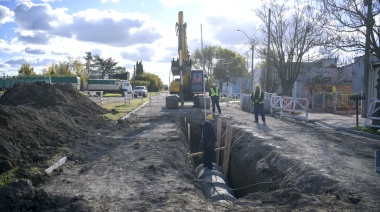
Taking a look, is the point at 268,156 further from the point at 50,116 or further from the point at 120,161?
the point at 50,116

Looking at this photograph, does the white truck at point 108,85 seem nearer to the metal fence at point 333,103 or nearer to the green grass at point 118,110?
the green grass at point 118,110

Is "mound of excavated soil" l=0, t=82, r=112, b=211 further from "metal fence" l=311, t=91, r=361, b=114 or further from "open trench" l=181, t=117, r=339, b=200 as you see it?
"metal fence" l=311, t=91, r=361, b=114

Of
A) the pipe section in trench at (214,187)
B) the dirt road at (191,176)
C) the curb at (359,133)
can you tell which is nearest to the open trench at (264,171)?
the dirt road at (191,176)

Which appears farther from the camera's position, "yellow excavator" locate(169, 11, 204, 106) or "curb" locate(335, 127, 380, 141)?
"yellow excavator" locate(169, 11, 204, 106)

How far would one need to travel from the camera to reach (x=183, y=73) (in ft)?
86.4

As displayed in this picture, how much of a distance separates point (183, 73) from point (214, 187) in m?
18.1

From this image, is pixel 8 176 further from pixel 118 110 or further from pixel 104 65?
pixel 104 65

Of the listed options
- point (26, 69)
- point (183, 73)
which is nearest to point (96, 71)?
point (26, 69)

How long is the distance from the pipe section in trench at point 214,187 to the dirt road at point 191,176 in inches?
14.1

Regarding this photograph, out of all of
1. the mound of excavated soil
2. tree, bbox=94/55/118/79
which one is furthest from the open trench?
tree, bbox=94/55/118/79

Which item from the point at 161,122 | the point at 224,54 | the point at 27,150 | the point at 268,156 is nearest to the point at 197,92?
the point at 161,122

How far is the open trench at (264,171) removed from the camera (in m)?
7.51

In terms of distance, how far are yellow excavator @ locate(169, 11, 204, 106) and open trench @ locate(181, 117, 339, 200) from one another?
10.7m

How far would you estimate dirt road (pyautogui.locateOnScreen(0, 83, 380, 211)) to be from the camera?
235 inches
